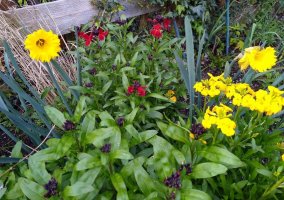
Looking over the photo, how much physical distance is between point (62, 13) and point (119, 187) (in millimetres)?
1909

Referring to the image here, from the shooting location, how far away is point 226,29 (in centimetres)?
300

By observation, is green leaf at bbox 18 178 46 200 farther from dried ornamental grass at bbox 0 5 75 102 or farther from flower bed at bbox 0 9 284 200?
dried ornamental grass at bbox 0 5 75 102

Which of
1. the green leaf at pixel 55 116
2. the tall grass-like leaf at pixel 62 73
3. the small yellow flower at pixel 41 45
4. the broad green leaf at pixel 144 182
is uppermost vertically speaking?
the small yellow flower at pixel 41 45

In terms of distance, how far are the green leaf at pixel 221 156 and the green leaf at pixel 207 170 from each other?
5 cm

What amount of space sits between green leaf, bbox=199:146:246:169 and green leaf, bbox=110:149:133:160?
30 cm

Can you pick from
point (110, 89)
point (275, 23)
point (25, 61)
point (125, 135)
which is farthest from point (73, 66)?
point (275, 23)

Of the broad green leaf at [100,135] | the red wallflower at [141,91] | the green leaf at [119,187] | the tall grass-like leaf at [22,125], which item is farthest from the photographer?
the red wallflower at [141,91]

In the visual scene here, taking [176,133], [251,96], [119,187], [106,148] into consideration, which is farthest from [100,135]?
[251,96]

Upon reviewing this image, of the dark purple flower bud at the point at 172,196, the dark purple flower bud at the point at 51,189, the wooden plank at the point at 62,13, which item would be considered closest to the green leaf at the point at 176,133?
the dark purple flower bud at the point at 172,196

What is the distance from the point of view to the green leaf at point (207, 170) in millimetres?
1161

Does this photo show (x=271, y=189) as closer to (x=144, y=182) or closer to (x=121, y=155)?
(x=144, y=182)

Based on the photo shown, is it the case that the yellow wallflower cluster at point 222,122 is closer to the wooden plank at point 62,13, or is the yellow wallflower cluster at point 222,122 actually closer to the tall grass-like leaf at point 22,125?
the tall grass-like leaf at point 22,125

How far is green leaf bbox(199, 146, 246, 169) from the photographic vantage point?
120 centimetres

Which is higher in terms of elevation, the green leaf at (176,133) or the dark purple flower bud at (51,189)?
the dark purple flower bud at (51,189)
